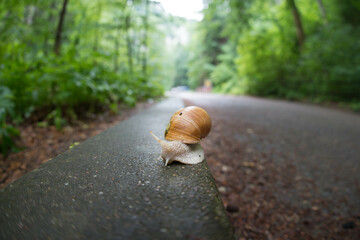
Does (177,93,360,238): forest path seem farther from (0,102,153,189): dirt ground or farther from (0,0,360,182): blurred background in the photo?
(0,0,360,182): blurred background

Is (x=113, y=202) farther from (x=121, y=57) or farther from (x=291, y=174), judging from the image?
(x=121, y=57)

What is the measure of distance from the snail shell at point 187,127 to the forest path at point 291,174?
0.97 metres

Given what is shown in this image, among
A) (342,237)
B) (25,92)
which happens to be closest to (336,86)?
(342,237)

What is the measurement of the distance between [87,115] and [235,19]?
26.4ft

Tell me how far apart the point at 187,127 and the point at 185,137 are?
0.06m

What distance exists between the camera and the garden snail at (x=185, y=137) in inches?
44.8

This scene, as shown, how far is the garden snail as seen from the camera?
3.73ft

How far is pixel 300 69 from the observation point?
9359 mm

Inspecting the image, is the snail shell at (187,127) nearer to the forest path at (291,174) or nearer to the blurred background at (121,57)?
the forest path at (291,174)

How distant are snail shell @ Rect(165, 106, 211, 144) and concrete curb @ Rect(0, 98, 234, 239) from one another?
19cm

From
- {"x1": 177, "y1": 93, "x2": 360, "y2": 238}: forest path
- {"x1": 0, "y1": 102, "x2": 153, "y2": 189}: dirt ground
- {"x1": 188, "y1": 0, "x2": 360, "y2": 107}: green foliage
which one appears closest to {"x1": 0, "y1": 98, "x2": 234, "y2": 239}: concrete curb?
{"x1": 0, "y1": 102, "x2": 153, "y2": 189}: dirt ground

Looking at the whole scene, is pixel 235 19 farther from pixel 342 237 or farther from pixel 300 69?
pixel 342 237

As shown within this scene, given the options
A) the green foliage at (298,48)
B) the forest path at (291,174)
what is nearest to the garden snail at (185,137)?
the forest path at (291,174)

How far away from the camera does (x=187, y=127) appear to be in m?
1.25
